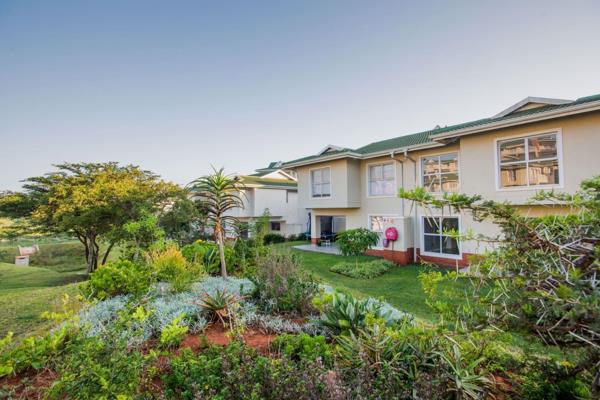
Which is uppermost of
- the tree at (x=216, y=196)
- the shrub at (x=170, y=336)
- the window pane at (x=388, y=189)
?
the window pane at (x=388, y=189)

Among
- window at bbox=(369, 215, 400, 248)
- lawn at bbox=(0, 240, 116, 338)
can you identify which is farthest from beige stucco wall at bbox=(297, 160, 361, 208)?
lawn at bbox=(0, 240, 116, 338)

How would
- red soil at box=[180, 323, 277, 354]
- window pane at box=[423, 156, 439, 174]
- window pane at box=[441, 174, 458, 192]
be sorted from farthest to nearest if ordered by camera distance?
window pane at box=[423, 156, 439, 174]
window pane at box=[441, 174, 458, 192]
red soil at box=[180, 323, 277, 354]

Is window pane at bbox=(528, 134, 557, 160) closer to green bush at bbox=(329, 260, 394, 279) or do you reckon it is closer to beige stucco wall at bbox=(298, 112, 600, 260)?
beige stucco wall at bbox=(298, 112, 600, 260)

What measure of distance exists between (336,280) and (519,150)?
8.16 metres

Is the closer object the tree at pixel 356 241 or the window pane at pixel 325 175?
the tree at pixel 356 241

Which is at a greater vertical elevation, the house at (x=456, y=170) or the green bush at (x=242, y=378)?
the house at (x=456, y=170)

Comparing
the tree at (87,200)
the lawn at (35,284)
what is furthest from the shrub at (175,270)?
the tree at (87,200)

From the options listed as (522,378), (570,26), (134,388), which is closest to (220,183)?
(134,388)

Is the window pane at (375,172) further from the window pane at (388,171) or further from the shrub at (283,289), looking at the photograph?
the shrub at (283,289)

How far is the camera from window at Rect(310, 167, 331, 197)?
1647cm

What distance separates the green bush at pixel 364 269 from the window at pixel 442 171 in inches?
169

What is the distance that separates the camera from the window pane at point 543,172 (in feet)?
29.9

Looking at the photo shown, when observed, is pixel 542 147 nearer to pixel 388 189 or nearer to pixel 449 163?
pixel 449 163

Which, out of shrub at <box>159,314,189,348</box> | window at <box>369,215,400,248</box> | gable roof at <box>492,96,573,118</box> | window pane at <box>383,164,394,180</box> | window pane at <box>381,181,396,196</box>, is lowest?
shrub at <box>159,314,189,348</box>
